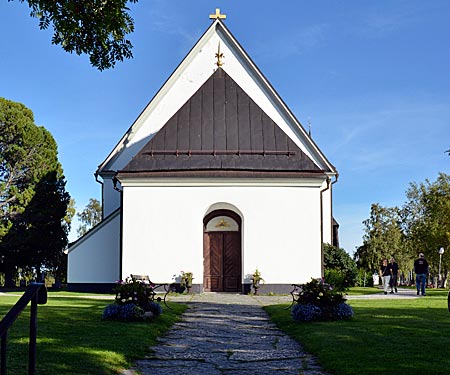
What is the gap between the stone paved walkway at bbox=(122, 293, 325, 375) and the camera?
26.2 feet

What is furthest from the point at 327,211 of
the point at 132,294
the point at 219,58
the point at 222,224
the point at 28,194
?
the point at 132,294

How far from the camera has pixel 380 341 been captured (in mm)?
9570

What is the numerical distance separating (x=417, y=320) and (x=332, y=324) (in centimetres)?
197

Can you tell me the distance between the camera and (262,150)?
79.1 ft

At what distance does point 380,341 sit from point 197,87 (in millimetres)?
19523

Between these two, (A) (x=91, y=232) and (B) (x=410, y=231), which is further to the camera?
(B) (x=410, y=231)

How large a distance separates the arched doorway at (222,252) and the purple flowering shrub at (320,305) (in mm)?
11170

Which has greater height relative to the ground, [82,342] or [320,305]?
[320,305]

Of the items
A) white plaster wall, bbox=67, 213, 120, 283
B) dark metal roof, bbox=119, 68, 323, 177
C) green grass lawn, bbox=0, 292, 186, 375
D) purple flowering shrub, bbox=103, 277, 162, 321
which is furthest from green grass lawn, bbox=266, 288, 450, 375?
white plaster wall, bbox=67, 213, 120, 283

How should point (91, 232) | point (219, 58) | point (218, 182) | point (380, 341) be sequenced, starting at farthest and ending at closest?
point (219, 58) < point (91, 232) < point (218, 182) < point (380, 341)

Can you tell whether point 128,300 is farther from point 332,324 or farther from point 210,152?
point 210,152

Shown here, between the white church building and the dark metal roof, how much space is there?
38mm

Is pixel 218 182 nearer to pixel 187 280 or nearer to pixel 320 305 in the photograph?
pixel 187 280

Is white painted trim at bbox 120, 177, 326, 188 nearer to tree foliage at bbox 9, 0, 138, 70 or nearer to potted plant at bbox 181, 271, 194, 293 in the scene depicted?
potted plant at bbox 181, 271, 194, 293
